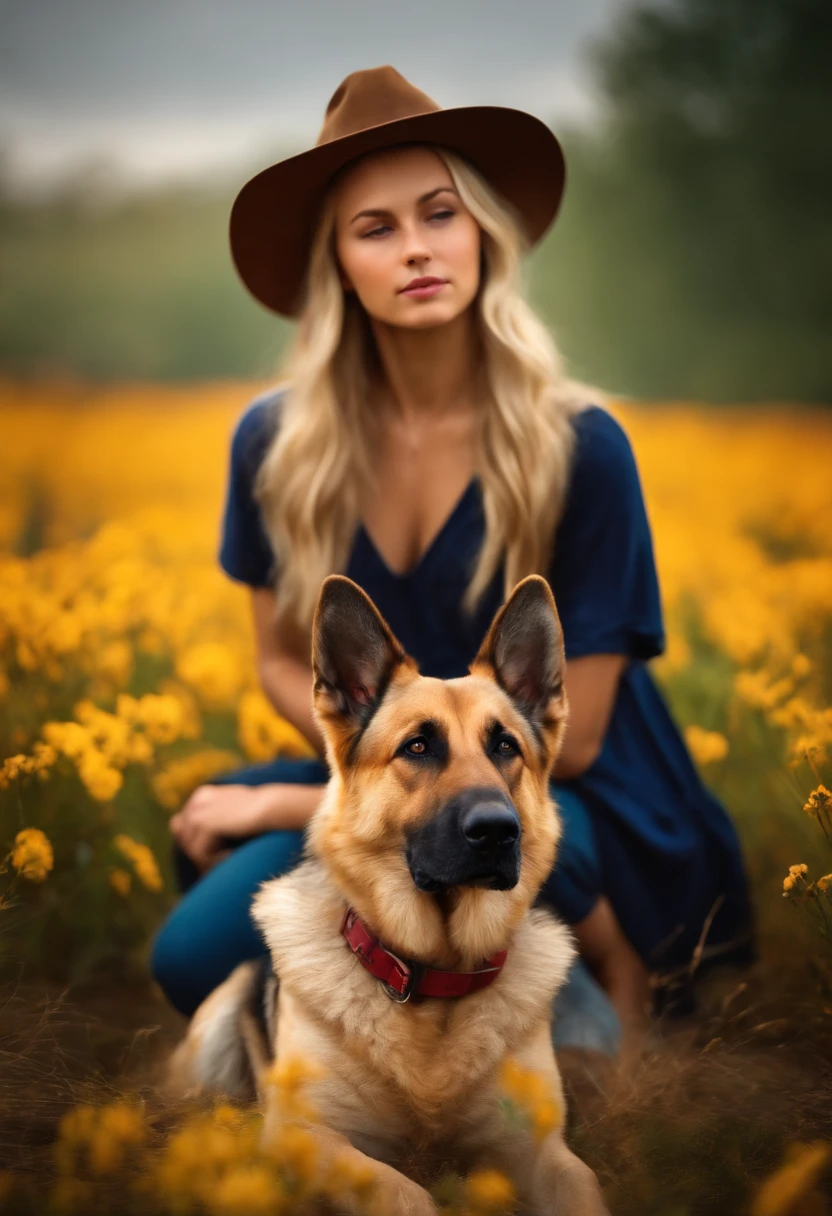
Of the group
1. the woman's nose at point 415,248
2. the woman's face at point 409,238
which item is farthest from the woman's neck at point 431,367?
the woman's nose at point 415,248

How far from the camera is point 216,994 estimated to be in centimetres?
304

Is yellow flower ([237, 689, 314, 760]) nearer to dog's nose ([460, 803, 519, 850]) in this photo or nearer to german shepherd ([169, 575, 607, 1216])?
german shepherd ([169, 575, 607, 1216])

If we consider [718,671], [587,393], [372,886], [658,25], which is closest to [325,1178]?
[372,886]

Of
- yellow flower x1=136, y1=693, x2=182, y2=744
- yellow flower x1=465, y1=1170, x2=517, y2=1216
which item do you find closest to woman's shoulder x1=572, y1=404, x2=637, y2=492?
yellow flower x1=136, y1=693, x2=182, y2=744

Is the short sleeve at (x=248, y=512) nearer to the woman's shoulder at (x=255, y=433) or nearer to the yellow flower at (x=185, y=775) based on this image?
the woman's shoulder at (x=255, y=433)

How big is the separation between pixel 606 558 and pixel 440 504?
0.58 m

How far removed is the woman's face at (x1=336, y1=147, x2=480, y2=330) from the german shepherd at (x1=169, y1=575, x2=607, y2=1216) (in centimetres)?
104

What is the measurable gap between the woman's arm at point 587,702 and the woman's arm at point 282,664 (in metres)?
0.88

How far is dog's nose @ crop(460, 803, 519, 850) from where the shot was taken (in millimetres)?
2242

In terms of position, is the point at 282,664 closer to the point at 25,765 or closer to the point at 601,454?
the point at 25,765

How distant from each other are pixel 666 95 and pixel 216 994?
11.1 meters

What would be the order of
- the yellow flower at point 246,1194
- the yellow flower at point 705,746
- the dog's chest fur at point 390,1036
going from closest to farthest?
the yellow flower at point 246,1194, the dog's chest fur at point 390,1036, the yellow flower at point 705,746

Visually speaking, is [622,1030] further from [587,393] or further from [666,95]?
[666,95]

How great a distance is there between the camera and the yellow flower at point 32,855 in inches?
105
